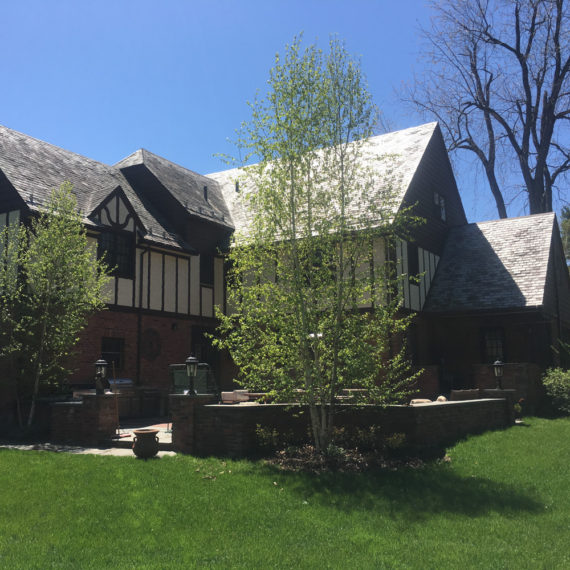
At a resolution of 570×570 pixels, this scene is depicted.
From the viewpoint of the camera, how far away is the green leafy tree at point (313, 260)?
395 inches

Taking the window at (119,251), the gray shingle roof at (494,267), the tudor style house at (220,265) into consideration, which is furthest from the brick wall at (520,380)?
the window at (119,251)

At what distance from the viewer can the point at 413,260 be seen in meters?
19.7

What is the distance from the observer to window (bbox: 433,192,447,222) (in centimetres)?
2205

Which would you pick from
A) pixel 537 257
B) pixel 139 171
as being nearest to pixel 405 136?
pixel 537 257

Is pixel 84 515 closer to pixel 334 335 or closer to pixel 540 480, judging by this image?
pixel 334 335

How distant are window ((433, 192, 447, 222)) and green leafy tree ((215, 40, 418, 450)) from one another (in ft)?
39.2

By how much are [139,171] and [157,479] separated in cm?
1487

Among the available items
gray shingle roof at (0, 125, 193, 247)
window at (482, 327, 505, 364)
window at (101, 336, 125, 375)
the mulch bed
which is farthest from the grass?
window at (482, 327, 505, 364)

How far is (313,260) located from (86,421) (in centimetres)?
563

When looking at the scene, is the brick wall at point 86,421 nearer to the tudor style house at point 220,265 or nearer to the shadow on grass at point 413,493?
the tudor style house at point 220,265

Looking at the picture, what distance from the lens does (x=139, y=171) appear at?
829 inches

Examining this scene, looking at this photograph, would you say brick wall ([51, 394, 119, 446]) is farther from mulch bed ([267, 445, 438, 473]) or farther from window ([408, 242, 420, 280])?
window ([408, 242, 420, 280])

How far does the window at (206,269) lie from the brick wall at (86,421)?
8.39m

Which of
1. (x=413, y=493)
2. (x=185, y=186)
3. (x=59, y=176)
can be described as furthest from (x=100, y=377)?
(x=185, y=186)
